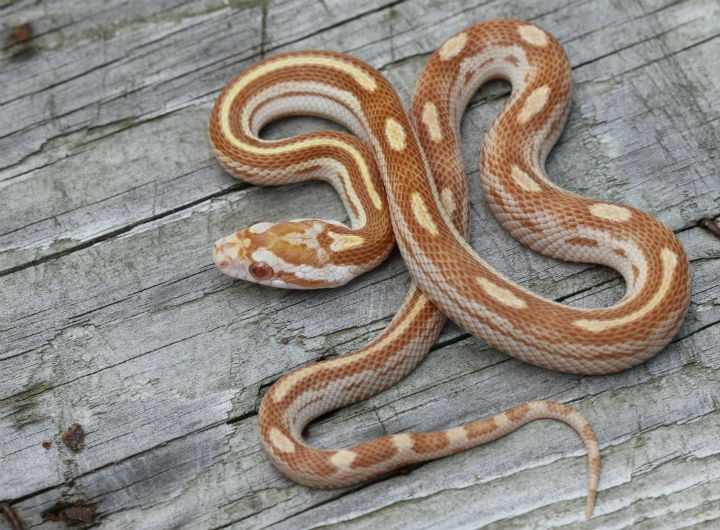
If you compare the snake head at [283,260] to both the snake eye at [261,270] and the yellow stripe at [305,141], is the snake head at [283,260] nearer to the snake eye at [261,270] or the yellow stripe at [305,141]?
the snake eye at [261,270]

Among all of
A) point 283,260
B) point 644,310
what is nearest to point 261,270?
point 283,260

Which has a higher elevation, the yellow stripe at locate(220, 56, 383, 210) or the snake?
the yellow stripe at locate(220, 56, 383, 210)

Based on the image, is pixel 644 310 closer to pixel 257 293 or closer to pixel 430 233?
pixel 430 233

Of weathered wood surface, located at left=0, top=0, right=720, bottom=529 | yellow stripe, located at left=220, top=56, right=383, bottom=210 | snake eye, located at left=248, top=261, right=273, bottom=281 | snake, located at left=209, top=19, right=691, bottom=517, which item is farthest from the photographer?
yellow stripe, located at left=220, top=56, right=383, bottom=210

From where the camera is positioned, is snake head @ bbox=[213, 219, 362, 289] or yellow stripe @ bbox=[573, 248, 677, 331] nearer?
yellow stripe @ bbox=[573, 248, 677, 331]

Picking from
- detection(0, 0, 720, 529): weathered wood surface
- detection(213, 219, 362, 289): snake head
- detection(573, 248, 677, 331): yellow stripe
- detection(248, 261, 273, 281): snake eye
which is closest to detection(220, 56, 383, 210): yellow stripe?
detection(0, 0, 720, 529): weathered wood surface

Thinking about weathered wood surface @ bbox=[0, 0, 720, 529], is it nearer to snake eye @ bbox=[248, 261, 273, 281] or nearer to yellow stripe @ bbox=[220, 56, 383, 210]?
snake eye @ bbox=[248, 261, 273, 281]

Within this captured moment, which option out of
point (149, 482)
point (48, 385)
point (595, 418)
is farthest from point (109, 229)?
point (595, 418)

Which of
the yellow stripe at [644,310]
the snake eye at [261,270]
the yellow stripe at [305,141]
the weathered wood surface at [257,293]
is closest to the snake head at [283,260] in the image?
the snake eye at [261,270]
